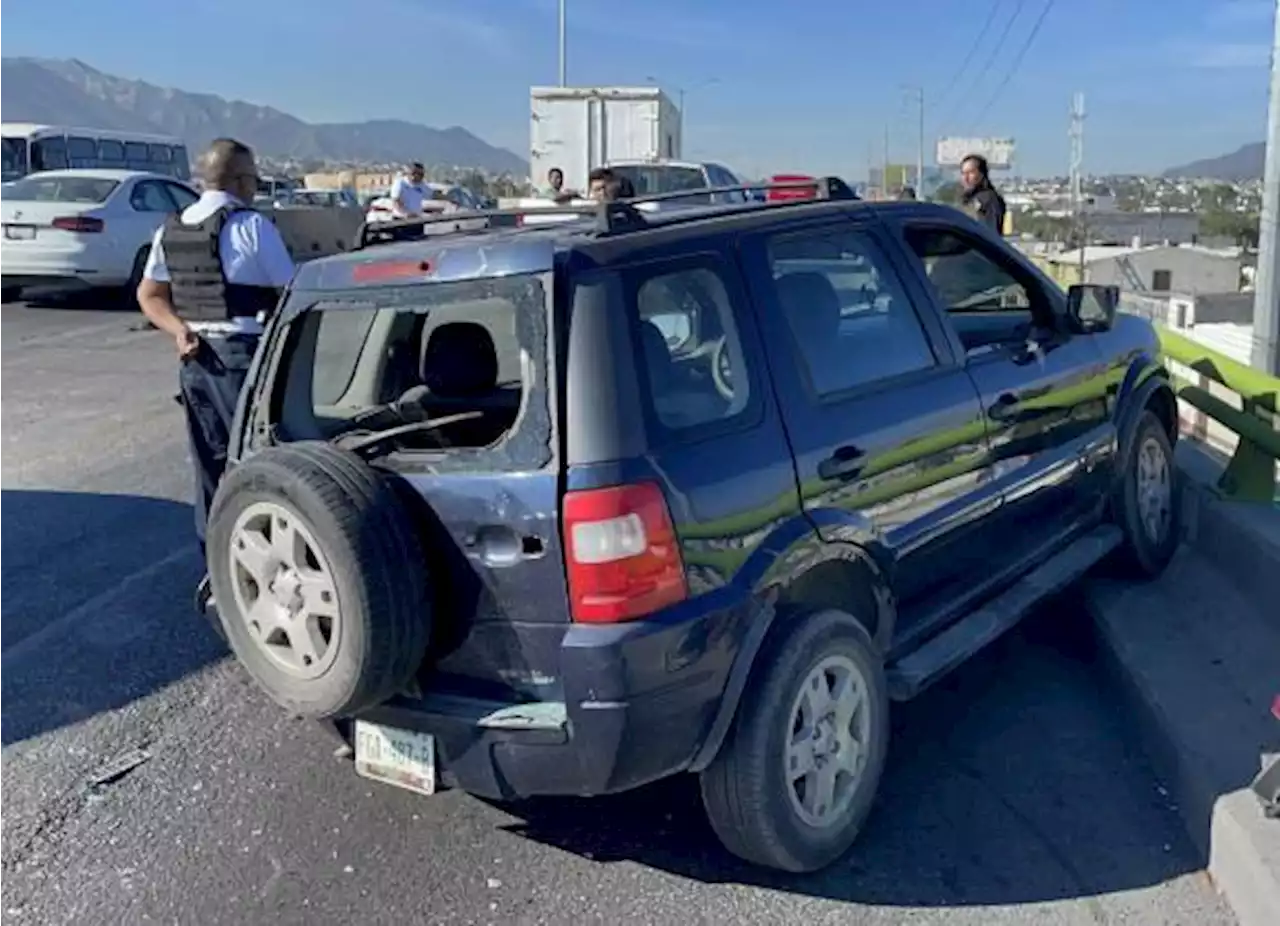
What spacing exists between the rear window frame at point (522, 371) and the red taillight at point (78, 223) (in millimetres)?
13318

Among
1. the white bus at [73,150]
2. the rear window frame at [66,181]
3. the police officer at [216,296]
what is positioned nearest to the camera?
the police officer at [216,296]

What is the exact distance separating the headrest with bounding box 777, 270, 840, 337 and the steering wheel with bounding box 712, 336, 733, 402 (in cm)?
31

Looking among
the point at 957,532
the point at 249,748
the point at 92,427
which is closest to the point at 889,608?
the point at 957,532

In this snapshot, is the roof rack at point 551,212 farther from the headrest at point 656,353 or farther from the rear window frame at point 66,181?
the rear window frame at point 66,181

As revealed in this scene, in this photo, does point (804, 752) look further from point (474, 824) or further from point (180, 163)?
point (180, 163)

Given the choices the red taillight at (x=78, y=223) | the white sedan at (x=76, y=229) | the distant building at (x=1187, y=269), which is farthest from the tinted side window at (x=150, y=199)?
the distant building at (x=1187, y=269)

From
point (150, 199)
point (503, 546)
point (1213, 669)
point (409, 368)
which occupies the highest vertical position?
point (150, 199)

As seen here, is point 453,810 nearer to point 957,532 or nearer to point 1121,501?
point 957,532

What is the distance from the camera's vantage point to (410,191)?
19.0 meters

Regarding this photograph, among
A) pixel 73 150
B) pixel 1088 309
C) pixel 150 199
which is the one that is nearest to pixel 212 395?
pixel 1088 309

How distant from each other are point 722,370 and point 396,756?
135 cm

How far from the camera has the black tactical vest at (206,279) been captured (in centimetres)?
530

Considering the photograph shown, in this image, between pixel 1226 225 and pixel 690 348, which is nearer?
pixel 690 348

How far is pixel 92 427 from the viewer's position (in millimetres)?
9320
